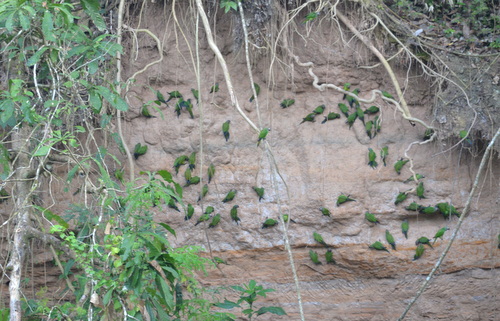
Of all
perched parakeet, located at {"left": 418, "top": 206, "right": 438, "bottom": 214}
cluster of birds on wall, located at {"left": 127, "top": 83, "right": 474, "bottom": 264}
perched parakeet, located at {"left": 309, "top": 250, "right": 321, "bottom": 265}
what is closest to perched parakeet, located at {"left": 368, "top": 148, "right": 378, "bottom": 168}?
cluster of birds on wall, located at {"left": 127, "top": 83, "right": 474, "bottom": 264}

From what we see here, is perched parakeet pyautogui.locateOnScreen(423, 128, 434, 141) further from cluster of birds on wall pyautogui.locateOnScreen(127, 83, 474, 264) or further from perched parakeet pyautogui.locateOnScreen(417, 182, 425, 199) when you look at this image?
perched parakeet pyautogui.locateOnScreen(417, 182, 425, 199)

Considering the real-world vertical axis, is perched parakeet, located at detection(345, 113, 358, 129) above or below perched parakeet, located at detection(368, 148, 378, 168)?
above

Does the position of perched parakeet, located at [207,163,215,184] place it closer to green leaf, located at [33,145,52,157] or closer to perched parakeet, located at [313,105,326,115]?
perched parakeet, located at [313,105,326,115]

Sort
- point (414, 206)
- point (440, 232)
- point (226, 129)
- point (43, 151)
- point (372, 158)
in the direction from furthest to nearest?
1. point (226, 129)
2. point (372, 158)
3. point (414, 206)
4. point (440, 232)
5. point (43, 151)

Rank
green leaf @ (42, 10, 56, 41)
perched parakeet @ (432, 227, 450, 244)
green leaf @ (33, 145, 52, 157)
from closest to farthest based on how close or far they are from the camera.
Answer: green leaf @ (33, 145, 52, 157) → green leaf @ (42, 10, 56, 41) → perched parakeet @ (432, 227, 450, 244)

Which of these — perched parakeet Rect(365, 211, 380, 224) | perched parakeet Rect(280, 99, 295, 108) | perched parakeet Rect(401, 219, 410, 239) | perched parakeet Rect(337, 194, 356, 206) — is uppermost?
perched parakeet Rect(280, 99, 295, 108)

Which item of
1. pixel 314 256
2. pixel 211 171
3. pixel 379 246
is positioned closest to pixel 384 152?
pixel 379 246

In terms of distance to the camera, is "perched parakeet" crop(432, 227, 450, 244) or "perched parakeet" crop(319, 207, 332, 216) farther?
"perched parakeet" crop(319, 207, 332, 216)

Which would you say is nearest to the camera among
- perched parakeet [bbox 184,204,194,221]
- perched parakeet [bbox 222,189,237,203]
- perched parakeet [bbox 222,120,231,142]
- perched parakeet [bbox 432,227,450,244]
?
perched parakeet [bbox 432,227,450,244]

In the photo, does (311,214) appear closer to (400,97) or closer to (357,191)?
(357,191)

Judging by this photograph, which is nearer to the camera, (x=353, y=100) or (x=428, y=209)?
(x=428, y=209)

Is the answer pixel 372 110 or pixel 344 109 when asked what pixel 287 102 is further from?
pixel 372 110

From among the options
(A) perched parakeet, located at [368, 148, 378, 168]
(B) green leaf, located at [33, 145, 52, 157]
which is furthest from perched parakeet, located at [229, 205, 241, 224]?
(B) green leaf, located at [33, 145, 52, 157]

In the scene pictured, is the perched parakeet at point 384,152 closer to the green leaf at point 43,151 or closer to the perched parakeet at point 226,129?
the perched parakeet at point 226,129
